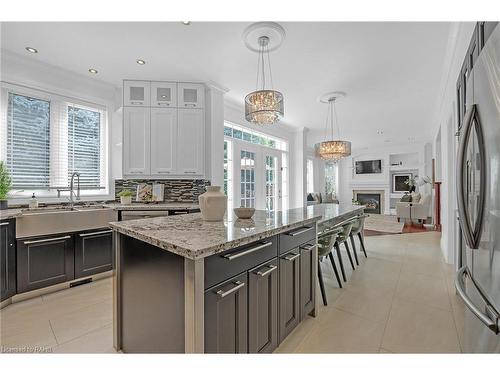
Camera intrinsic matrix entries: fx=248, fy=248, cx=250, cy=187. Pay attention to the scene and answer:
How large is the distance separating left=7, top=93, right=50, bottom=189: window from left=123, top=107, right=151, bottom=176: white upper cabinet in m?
0.93

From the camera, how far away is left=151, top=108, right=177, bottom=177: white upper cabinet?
3750 mm

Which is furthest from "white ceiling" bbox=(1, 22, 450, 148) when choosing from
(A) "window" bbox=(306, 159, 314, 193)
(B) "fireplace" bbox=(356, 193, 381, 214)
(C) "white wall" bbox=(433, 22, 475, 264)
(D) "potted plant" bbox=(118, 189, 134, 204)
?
(B) "fireplace" bbox=(356, 193, 381, 214)

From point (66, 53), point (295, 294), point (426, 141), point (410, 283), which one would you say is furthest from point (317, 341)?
point (426, 141)

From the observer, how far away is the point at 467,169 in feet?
4.14

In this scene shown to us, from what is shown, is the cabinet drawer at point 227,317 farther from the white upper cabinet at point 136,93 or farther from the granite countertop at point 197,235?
the white upper cabinet at point 136,93

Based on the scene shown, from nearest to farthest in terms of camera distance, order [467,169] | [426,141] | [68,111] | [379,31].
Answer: [467,169] → [379,31] → [68,111] → [426,141]

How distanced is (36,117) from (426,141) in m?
10.7

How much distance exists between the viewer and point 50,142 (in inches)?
130

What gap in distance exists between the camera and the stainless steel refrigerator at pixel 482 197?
3.11 ft

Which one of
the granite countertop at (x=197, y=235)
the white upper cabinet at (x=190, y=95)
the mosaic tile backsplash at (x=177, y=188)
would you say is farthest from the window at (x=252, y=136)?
the granite countertop at (x=197, y=235)

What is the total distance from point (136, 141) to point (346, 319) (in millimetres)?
3491

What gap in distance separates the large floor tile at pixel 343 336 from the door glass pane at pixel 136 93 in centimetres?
374

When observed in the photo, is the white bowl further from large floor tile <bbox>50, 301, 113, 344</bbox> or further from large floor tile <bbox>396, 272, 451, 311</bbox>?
large floor tile <bbox>396, 272, 451, 311</bbox>
